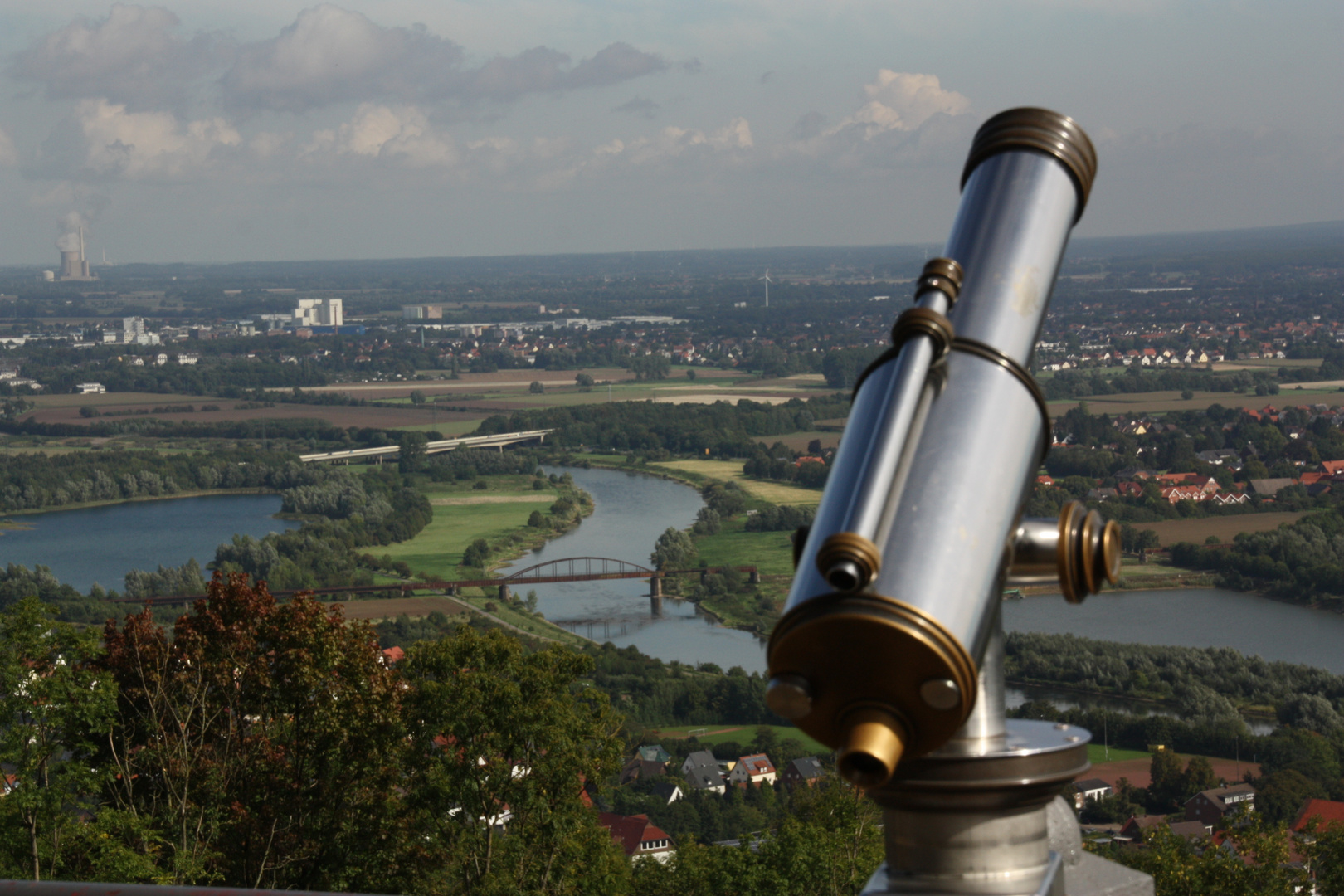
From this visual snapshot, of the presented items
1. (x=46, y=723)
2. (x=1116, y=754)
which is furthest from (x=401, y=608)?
(x=46, y=723)

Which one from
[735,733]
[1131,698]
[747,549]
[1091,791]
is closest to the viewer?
[1091,791]

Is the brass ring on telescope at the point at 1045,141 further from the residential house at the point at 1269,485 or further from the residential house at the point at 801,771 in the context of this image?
the residential house at the point at 1269,485

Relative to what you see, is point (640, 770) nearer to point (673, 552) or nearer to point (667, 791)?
point (667, 791)

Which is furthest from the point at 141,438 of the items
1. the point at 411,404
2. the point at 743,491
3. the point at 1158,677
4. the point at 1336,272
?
the point at 1336,272

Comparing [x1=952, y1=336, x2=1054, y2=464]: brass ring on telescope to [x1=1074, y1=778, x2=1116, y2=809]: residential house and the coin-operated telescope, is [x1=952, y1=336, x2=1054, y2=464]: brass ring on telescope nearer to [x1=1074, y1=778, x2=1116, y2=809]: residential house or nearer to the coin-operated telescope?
the coin-operated telescope

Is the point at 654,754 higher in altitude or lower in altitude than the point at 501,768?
lower
